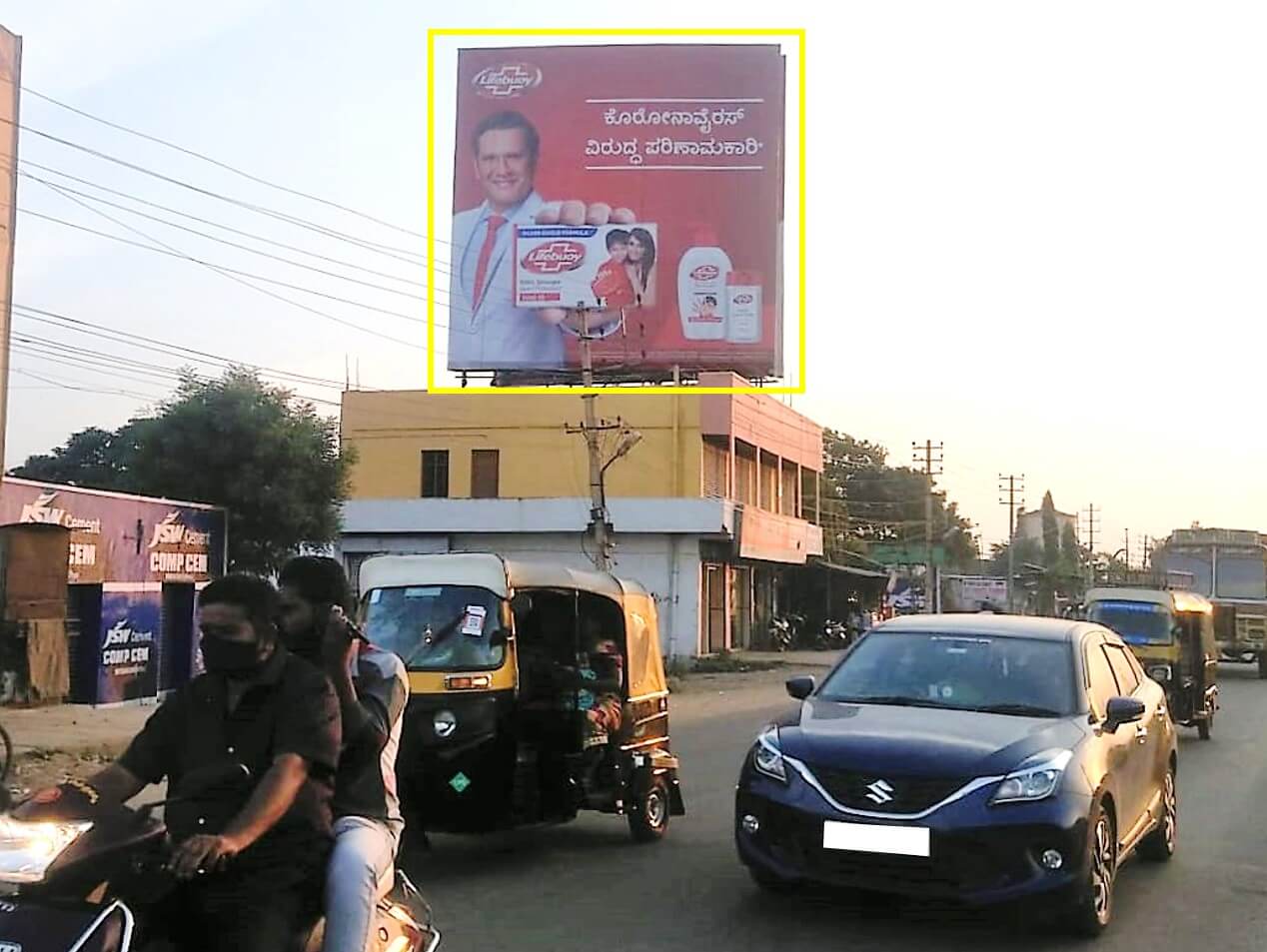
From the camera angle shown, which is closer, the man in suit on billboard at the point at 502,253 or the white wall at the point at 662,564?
the man in suit on billboard at the point at 502,253

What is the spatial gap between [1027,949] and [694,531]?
34.7m

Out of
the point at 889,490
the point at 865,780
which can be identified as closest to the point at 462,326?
the point at 865,780

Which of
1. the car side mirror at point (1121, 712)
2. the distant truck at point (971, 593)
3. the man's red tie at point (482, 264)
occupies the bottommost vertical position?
the distant truck at point (971, 593)

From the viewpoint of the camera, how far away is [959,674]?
814 centimetres

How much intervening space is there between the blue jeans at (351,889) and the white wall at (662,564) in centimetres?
3745

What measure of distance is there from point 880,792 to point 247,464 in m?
21.4

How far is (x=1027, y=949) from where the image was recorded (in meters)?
6.83

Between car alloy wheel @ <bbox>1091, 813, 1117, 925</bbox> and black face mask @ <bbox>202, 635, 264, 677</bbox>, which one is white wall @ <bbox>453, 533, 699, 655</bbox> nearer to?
car alloy wheel @ <bbox>1091, 813, 1117, 925</bbox>

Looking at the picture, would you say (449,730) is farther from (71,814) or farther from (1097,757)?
(71,814)

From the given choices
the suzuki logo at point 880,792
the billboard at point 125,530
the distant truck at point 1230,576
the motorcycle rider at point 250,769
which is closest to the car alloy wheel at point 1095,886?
the suzuki logo at point 880,792

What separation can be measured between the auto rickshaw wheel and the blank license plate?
9.82 ft

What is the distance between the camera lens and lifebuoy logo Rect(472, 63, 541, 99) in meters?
41.2

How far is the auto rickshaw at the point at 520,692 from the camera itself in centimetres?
856

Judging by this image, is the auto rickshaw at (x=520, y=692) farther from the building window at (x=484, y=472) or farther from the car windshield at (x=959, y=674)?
the building window at (x=484, y=472)
